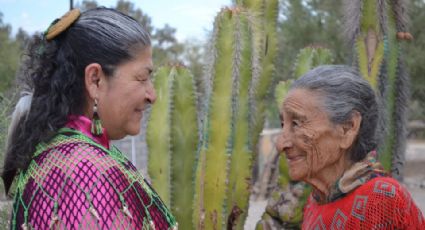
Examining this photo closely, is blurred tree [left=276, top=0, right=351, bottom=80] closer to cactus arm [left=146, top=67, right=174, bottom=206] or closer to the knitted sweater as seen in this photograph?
cactus arm [left=146, top=67, right=174, bottom=206]

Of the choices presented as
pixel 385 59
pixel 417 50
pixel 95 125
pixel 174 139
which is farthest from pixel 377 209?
pixel 417 50

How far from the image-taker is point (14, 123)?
181 centimetres

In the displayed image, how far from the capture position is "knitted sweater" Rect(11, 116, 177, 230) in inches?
60.7

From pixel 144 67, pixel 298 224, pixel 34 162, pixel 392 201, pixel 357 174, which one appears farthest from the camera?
pixel 298 224

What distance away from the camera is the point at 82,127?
5.67 ft

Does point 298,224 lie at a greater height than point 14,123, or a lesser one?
lesser

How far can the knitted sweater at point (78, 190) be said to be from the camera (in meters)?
1.54

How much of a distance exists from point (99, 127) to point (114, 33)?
0.30 metres

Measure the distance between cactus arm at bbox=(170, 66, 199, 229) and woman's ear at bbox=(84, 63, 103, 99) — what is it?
3.33 m

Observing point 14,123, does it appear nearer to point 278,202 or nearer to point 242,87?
point 242,87

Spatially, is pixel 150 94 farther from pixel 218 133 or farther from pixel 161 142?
pixel 161 142

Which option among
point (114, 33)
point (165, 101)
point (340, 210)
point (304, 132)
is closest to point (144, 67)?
point (114, 33)

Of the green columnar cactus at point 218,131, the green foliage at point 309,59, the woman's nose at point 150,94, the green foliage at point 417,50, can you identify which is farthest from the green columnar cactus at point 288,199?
the green foliage at point 417,50

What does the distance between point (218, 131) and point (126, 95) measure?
2862 millimetres
